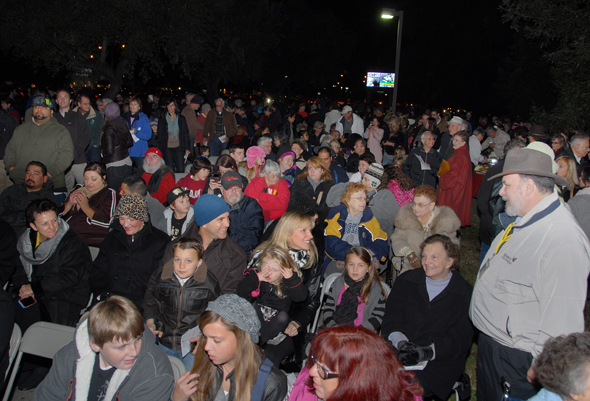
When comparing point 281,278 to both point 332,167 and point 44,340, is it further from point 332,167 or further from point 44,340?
point 332,167

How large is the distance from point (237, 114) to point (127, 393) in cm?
1118

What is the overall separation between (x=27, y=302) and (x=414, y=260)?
152 inches

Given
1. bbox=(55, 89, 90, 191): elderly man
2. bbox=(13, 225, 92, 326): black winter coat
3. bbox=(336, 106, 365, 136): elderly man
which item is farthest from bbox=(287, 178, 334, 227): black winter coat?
bbox=(336, 106, 365, 136): elderly man

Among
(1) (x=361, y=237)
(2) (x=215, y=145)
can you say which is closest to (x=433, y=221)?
(1) (x=361, y=237)

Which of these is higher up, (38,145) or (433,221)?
(38,145)

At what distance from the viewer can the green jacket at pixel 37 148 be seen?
556cm

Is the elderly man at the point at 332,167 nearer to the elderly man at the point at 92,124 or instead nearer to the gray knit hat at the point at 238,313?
the gray knit hat at the point at 238,313

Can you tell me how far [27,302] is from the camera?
3.71 meters

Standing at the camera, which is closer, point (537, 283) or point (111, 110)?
point (537, 283)

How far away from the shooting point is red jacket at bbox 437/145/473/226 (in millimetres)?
6781

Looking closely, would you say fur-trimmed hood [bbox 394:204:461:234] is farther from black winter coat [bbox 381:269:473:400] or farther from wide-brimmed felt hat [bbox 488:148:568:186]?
wide-brimmed felt hat [bbox 488:148:568:186]

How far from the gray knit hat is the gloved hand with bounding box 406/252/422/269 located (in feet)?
7.29

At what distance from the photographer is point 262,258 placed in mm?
3412

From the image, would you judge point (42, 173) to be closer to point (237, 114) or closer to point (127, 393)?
point (127, 393)
